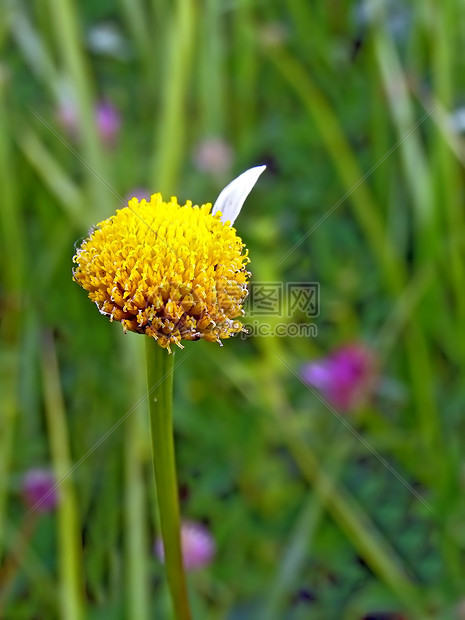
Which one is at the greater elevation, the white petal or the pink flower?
the pink flower

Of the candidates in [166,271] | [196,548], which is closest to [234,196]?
[166,271]

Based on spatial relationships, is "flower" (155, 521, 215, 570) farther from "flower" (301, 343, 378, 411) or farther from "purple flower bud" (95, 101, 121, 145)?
"purple flower bud" (95, 101, 121, 145)

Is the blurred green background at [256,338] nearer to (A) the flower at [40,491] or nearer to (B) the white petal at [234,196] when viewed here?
(A) the flower at [40,491]

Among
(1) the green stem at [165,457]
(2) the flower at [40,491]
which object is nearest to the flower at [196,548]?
(2) the flower at [40,491]

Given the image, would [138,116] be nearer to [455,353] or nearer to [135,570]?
[455,353]

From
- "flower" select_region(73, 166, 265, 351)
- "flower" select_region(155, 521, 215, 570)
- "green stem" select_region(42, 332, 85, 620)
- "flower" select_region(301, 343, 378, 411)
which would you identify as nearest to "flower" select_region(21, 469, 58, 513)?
"green stem" select_region(42, 332, 85, 620)

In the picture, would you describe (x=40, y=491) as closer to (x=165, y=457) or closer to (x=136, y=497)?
(x=136, y=497)
